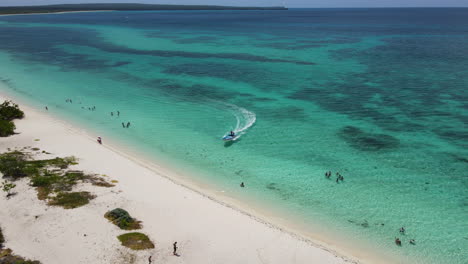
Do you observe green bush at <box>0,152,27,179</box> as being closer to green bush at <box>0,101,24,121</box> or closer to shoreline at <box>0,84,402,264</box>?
shoreline at <box>0,84,402,264</box>

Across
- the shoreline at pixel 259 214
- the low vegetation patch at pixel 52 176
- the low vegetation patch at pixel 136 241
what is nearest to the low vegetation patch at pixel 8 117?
the low vegetation patch at pixel 52 176

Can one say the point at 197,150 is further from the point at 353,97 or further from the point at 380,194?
the point at 353,97

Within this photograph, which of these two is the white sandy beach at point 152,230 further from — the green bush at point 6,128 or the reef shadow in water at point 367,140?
the reef shadow in water at point 367,140

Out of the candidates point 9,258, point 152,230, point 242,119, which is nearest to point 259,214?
point 152,230

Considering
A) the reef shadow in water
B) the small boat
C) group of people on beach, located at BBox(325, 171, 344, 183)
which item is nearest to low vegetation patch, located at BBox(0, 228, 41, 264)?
the small boat

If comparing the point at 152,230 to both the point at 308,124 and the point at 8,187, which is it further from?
the point at 308,124

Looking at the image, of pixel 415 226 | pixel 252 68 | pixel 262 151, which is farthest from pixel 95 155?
pixel 252 68
